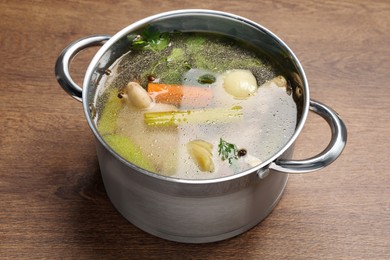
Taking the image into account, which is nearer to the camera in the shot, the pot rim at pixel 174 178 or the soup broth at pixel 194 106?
the pot rim at pixel 174 178

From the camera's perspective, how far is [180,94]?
1.50 m

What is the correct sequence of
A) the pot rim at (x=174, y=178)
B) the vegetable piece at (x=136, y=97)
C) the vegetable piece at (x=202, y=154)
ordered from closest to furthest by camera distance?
the pot rim at (x=174, y=178), the vegetable piece at (x=202, y=154), the vegetable piece at (x=136, y=97)

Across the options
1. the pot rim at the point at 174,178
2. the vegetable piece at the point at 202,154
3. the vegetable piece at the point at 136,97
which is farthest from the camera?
the vegetable piece at the point at 136,97

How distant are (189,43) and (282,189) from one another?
41cm

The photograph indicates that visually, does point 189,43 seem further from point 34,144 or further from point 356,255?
point 356,255

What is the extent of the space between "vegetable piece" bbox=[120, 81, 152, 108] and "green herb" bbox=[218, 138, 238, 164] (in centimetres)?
19

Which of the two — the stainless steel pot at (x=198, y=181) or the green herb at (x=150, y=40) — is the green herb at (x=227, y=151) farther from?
the green herb at (x=150, y=40)

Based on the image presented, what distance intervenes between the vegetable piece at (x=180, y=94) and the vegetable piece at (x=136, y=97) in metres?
0.03

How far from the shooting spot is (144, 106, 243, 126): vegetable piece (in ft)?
4.70

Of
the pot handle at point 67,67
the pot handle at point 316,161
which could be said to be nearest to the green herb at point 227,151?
the pot handle at point 316,161

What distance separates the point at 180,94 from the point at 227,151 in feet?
0.65

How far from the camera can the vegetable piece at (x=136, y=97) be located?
1.45 m

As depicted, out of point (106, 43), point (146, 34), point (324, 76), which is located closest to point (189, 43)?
point (146, 34)

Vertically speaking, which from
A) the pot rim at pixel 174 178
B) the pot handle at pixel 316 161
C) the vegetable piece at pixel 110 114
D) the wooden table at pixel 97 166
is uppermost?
the pot rim at pixel 174 178
